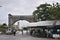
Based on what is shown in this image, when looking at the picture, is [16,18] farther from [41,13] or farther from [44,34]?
[44,34]

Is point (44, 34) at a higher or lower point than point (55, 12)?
lower

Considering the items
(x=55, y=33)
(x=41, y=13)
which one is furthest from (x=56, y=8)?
(x=41, y=13)

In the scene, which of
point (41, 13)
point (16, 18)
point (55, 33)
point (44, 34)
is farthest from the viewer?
point (16, 18)

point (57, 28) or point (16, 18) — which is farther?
point (16, 18)

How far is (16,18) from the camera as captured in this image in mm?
123875

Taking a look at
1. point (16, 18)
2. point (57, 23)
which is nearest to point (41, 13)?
point (57, 23)

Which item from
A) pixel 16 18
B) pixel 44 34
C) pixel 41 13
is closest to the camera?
pixel 44 34

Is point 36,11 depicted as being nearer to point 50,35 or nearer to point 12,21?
point 50,35

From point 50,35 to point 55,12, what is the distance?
4302mm

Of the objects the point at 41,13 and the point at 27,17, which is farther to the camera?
the point at 27,17

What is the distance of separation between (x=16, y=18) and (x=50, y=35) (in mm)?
84092

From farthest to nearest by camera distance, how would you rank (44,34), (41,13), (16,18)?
(16,18), (41,13), (44,34)

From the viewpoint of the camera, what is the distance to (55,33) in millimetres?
39469

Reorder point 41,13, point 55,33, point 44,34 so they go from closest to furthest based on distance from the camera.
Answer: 1. point 55,33
2. point 44,34
3. point 41,13
